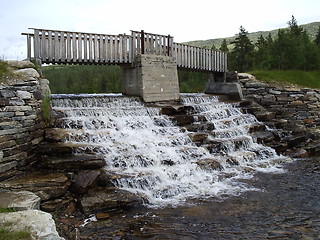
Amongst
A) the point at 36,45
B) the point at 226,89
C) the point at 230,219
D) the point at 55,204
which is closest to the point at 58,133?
the point at 55,204

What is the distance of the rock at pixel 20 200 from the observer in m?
6.02

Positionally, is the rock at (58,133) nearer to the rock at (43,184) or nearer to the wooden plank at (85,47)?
the rock at (43,184)

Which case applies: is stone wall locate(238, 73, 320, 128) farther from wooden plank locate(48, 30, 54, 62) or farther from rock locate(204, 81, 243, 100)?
wooden plank locate(48, 30, 54, 62)

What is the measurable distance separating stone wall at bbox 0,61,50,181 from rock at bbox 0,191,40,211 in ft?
4.62

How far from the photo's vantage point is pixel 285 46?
2281cm

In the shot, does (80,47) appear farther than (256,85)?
No

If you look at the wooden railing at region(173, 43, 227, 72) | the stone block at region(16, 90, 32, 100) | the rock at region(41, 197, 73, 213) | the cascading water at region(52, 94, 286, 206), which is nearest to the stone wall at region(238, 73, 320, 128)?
the wooden railing at region(173, 43, 227, 72)

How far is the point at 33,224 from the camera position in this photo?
14.7 feet

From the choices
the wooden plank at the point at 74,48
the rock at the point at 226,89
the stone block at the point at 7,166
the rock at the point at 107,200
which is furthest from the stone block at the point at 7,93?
the rock at the point at 226,89

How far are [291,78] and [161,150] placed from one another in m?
13.9

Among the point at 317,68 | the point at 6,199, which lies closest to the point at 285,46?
the point at 317,68

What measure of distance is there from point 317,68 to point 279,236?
2151 cm

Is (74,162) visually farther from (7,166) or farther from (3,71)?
(3,71)

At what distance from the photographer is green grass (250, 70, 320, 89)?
1940cm
